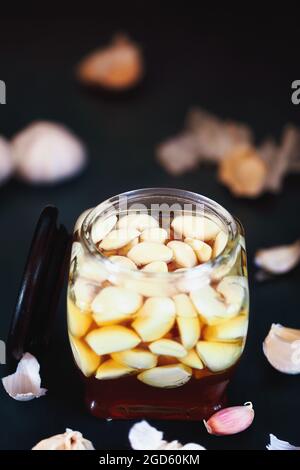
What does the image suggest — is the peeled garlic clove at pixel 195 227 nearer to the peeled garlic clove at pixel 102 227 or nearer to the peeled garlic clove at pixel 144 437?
the peeled garlic clove at pixel 102 227

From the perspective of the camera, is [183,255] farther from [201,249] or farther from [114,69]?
[114,69]

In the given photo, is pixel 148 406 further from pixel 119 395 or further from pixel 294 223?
pixel 294 223

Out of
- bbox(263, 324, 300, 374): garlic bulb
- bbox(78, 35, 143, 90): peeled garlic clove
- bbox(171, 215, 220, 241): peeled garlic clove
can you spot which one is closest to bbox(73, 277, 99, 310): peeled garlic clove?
bbox(171, 215, 220, 241): peeled garlic clove

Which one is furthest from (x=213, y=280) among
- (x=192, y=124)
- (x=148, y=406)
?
Result: (x=192, y=124)

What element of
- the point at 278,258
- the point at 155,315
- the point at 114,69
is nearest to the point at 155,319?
the point at 155,315

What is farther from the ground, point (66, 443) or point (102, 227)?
point (102, 227)

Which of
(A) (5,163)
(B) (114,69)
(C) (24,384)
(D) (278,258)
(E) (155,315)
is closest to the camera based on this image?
(E) (155,315)
